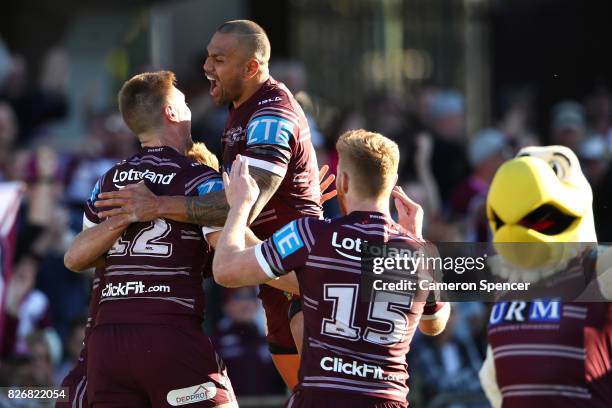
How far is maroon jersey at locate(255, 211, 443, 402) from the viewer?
6426 millimetres

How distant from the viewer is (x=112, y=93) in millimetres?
15258

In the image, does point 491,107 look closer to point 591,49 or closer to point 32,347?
point 591,49

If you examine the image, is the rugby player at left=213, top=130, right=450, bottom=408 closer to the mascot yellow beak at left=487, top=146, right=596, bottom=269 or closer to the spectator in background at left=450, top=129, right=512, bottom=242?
the mascot yellow beak at left=487, top=146, right=596, bottom=269

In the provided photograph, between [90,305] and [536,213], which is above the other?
[536,213]

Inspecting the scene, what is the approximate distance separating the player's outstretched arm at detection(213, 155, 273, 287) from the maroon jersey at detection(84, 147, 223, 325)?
385mm

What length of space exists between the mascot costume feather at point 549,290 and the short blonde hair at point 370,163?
2.99 ft

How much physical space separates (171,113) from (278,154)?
616 mm

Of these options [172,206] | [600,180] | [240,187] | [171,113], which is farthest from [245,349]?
[240,187]

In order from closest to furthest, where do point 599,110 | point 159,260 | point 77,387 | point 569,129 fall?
point 159,260 < point 77,387 < point 569,129 < point 599,110

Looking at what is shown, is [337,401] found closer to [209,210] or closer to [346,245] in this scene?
[346,245]

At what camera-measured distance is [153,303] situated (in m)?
7.04

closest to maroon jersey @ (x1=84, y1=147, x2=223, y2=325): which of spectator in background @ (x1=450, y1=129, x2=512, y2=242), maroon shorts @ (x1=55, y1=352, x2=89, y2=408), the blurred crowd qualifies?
maroon shorts @ (x1=55, y1=352, x2=89, y2=408)

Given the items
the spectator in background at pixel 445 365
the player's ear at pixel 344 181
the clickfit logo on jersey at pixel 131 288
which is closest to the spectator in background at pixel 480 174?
the spectator in background at pixel 445 365

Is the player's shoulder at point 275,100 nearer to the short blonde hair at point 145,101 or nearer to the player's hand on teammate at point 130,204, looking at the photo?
the short blonde hair at point 145,101
